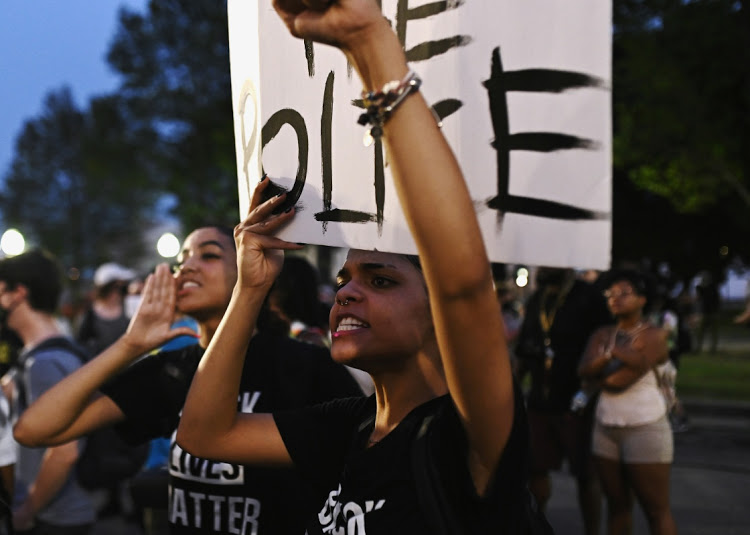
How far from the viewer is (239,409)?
3.11 meters

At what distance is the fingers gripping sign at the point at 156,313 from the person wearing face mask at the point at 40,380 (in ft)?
2.62

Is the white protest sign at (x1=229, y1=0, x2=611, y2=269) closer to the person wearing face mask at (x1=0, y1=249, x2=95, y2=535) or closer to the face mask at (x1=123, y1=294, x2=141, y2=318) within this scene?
the person wearing face mask at (x1=0, y1=249, x2=95, y2=535)

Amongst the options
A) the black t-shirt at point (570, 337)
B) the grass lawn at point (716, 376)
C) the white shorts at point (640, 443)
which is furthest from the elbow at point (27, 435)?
the grass lawn at point (716, 376)

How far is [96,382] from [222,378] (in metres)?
1.09

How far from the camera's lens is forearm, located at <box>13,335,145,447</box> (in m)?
3.25

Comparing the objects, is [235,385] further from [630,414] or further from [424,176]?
[630,414]

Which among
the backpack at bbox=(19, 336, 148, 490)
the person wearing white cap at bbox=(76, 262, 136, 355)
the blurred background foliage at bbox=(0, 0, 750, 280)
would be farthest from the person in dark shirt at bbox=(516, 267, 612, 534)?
the blurred background foliage at bbox=(0, 0, 750, 280)

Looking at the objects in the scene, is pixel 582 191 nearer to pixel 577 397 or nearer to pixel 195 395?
pixel 195 395

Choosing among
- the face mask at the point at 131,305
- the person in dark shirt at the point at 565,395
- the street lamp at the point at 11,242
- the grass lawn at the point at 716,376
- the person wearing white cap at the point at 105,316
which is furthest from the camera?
the grass lawn at the point at 716,376

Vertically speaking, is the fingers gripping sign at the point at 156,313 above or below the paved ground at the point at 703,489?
above

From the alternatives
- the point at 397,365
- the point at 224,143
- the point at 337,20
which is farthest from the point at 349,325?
the point at 224,143

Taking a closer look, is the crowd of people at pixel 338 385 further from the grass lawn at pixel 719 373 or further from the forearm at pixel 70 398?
the grass lawn at pixel 719 373

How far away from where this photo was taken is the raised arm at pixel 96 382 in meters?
3.21

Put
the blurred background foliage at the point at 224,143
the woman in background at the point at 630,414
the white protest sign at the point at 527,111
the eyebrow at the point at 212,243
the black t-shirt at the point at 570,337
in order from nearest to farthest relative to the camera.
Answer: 1. the white protest sign at the point at 527,111
2. the eyebrow at the point at 212,243
3. the woman in background at the point at 630,414
4. the black t-shirt at the point at 570,337
5. the blurred background foliage at the point at 224,143
